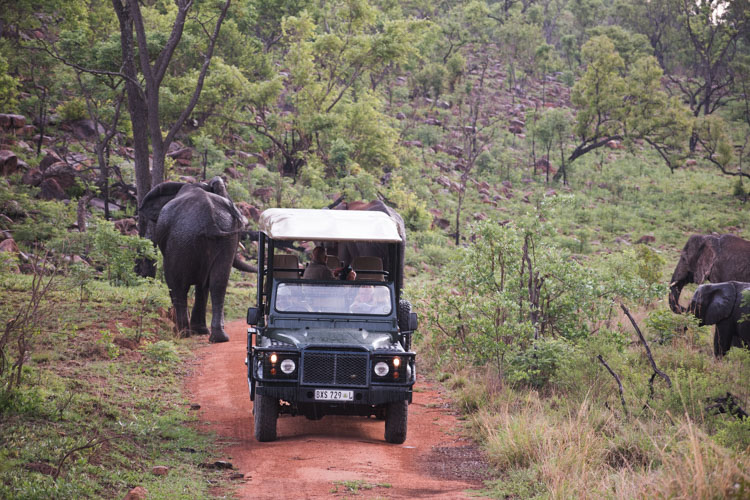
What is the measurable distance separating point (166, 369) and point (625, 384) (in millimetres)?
6392

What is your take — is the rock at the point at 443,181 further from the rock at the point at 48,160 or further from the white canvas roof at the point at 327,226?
the white canvas roof at the point at 327,226

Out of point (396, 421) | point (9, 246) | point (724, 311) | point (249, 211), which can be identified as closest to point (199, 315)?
point (9, 246)

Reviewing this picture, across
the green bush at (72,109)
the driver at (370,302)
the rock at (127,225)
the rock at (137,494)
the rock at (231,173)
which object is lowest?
the rock at (137,494)

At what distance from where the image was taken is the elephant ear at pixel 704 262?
19.3 meters

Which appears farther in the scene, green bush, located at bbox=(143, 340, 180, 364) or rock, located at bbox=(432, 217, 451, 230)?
rock, located at bbox=(432, 217, 451, 230)

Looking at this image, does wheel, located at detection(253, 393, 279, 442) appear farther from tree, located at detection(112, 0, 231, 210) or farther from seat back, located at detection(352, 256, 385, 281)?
tree, located at detection(112, 0, 231, 210)

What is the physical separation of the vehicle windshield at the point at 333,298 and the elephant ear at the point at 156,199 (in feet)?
24.8

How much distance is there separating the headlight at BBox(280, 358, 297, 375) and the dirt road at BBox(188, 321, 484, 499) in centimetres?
81

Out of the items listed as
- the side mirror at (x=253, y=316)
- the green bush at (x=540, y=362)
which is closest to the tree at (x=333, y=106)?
the green bush at (x=540, y=362)

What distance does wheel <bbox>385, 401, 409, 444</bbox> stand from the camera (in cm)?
823

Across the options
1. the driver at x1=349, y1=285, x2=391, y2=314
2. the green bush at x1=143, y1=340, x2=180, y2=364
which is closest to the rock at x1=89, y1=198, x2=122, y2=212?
the green bush at x1=143, y1=340, x2=180, y2=364

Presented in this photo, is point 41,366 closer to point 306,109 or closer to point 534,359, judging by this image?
point 534,359

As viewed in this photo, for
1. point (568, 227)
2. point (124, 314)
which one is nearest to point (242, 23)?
point (568, 227)

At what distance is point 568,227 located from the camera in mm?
34719
